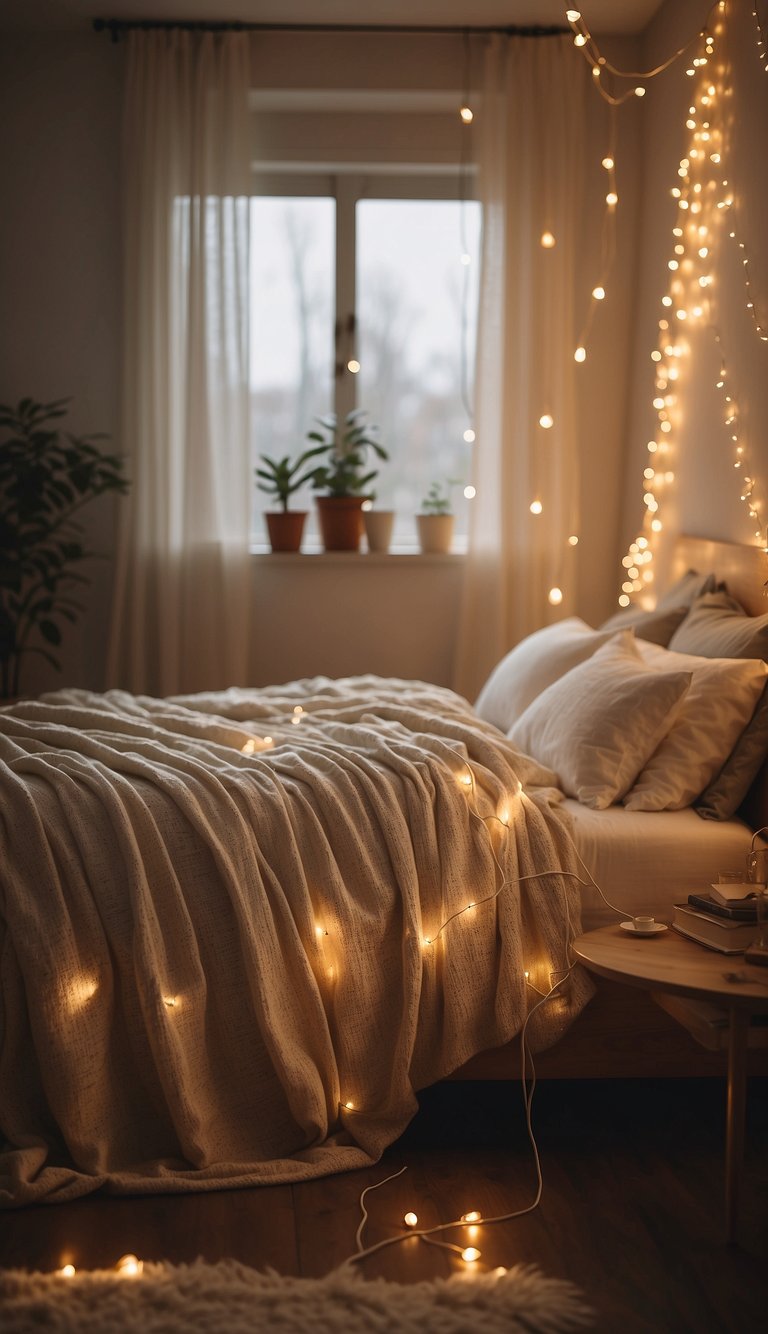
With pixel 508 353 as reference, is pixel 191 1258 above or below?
below

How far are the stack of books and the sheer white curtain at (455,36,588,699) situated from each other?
2.41 m

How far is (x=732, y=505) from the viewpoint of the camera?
3.11 meters

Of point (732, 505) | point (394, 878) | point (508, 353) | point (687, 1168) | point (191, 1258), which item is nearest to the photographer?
point (191, 1258)

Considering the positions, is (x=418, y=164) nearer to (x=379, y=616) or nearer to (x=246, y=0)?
(x=246, y=0)

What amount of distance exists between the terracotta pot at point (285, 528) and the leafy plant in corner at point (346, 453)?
140 mm

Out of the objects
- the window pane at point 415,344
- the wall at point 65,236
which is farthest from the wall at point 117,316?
the window pane at point 415,344

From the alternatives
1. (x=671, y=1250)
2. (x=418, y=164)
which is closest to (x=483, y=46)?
(x=418, y=164)

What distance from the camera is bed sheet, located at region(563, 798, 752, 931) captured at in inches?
88.5

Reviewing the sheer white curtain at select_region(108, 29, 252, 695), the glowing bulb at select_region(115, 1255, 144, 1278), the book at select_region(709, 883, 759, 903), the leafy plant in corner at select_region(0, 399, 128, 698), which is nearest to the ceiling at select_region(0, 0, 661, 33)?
the sheer white curtain at select_region(108, 29, 252, 695)

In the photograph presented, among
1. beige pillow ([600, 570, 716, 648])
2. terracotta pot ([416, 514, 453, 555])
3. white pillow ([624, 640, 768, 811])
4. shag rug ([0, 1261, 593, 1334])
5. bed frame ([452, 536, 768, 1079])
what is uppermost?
terracotta pot ([416, 514, 453, 555])

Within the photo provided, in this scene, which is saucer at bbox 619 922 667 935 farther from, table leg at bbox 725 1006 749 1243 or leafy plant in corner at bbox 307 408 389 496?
leafy plant in corner at bbox 307 408 389 496

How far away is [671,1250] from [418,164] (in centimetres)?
379

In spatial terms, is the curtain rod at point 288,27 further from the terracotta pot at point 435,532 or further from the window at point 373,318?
the terracotta pot at point 435,532

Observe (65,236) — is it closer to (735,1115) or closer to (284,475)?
(284,475)
